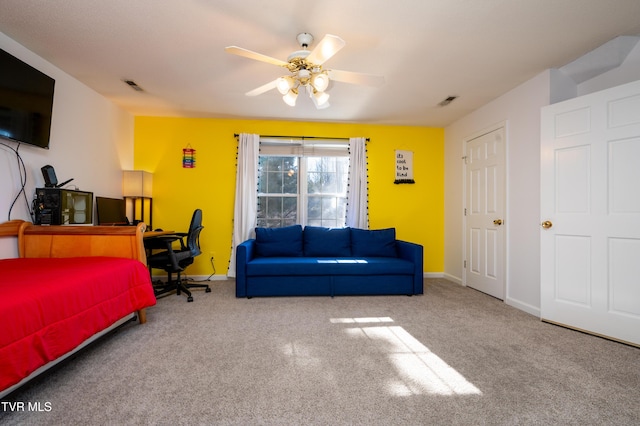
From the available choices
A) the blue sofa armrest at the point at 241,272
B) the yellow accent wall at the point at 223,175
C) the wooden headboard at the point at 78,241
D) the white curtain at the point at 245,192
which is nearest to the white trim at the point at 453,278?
the yellow accent wall at the point at 223,175

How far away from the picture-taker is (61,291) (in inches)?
60.6

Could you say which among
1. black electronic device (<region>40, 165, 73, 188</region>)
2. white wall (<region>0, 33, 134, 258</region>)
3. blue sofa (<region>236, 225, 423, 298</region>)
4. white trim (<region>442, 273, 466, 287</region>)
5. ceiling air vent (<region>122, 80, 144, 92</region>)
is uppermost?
ceiling air vent (<region>122, 80, 144, 92</region>)

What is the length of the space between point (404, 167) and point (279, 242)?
240 centimetres

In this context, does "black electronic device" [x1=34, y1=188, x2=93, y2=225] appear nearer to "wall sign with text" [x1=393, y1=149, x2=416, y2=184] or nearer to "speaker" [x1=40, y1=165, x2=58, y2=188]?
"speaker" [x1=40, y1=165, x2=58, y2=188]

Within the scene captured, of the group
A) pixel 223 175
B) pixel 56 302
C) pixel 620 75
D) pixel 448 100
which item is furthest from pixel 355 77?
pixel 223 175

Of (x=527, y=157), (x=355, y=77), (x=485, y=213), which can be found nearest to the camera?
(x=355, y=77)

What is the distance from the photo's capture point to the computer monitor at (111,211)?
3366 millimetres

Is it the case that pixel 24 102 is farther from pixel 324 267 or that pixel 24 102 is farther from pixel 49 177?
pixel 324 267

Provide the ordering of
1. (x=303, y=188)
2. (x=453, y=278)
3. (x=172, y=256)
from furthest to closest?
1. (x=303, y=188)
2. (x=453, y=278)
3. (x=172, y=256)

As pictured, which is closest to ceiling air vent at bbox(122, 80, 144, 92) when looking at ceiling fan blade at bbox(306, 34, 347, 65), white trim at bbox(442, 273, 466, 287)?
ceiling fan blade at bbox(306, 34, 347, 65)

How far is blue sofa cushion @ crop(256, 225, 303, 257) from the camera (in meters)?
3.98

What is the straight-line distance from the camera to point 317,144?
4496 millimetres

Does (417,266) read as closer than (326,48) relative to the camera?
No

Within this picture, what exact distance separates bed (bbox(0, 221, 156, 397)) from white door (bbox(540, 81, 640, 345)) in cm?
370
